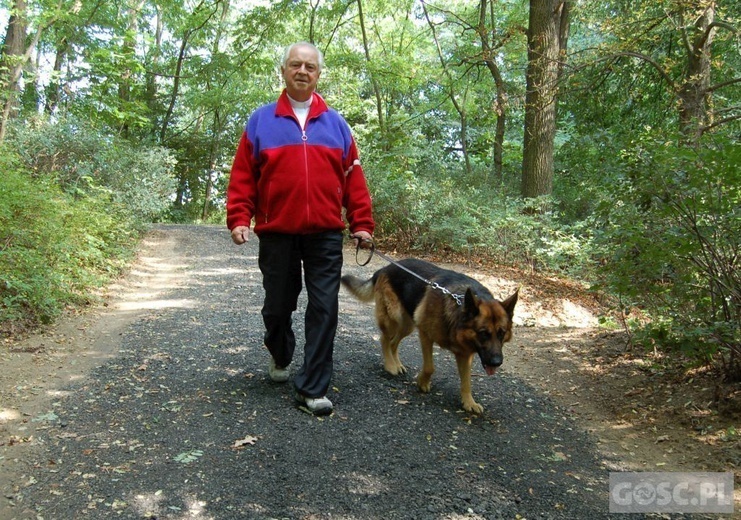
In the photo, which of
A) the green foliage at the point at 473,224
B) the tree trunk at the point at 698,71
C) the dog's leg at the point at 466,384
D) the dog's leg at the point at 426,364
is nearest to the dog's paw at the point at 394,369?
the dog's leg at the point at 426,364

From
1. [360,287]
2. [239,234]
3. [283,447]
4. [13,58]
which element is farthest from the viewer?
[13,58]

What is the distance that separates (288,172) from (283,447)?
1.87m

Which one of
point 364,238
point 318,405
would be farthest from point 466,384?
point 364,238

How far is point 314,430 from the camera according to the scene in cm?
376

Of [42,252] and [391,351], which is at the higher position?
[42,252]

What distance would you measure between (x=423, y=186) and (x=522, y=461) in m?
8.94

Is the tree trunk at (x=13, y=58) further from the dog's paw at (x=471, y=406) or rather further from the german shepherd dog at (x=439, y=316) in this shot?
the dog's paw at (x=471, y=406)

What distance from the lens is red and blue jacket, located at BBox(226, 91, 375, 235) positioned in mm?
3840

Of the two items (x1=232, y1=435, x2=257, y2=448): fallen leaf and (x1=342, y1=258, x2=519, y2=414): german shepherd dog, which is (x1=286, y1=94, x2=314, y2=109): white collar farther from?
(x1=232, y1=435, x2=257, y2=448): fallen leaf

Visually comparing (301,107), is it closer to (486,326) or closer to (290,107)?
(290,107)

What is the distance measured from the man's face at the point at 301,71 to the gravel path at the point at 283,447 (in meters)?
2.37

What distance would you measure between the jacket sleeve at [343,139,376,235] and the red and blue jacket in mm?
139

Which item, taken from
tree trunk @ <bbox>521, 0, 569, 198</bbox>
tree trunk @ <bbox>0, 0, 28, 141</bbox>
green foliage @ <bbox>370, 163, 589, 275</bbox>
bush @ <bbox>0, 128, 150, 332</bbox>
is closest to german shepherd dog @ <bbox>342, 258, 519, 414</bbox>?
bush @ <bbox>0, 128, 150, 332</bbox>

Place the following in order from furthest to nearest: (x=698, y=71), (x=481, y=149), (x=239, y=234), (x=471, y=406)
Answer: (x=481, y=149) < (x=698, y=71) < (x=471, y=406) < (x=239, y=234)
